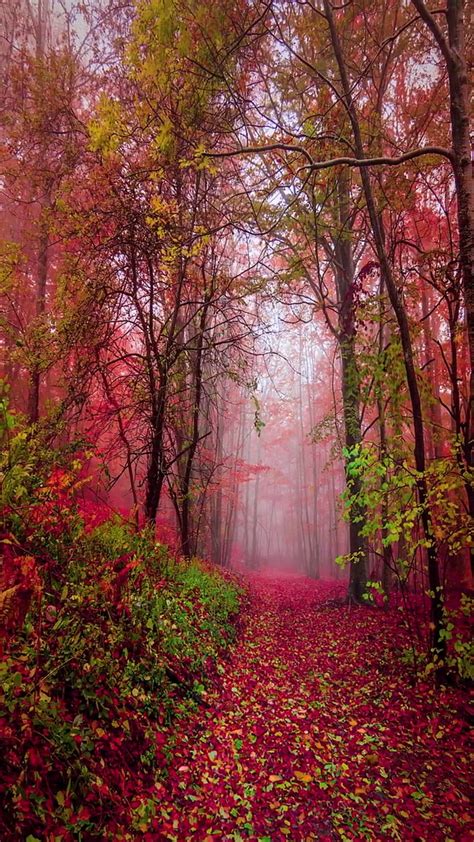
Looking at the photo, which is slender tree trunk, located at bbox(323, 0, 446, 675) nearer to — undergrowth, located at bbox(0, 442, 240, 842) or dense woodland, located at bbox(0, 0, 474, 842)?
dense woodland, located at bbox(0, 0, 474, 842)

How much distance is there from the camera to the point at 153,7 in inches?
164

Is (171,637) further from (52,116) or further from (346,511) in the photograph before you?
(52,116)

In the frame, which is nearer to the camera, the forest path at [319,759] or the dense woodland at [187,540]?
the dense woodland at [187,540]

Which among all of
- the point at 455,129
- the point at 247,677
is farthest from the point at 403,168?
the point at 247,677

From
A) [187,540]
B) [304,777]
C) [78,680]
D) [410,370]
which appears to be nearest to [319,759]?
[304,777]

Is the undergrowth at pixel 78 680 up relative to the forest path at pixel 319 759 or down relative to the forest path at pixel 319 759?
up

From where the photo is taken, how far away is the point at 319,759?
3.58 meters

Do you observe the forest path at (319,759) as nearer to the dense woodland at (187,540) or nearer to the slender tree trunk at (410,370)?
the dense woodland at (187,540)

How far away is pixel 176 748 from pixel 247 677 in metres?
1.99

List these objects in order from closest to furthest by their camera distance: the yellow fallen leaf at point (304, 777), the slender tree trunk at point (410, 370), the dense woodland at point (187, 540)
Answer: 1. the dense woodland at point (187, 540)
2. the yellow fallen leaf at point (304, 777)
3. the slender tree trunk at point (410, 370)

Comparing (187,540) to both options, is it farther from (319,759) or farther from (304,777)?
(304,777)

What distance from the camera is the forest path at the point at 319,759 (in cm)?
282

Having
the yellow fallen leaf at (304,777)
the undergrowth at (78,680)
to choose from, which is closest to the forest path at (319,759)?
the yellow fallen leaf at (304,777)

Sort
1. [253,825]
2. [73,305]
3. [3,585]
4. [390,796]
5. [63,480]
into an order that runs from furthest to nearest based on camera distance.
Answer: [73,305] → [63,480] → [390,796] → [253,825] → [3,585]
